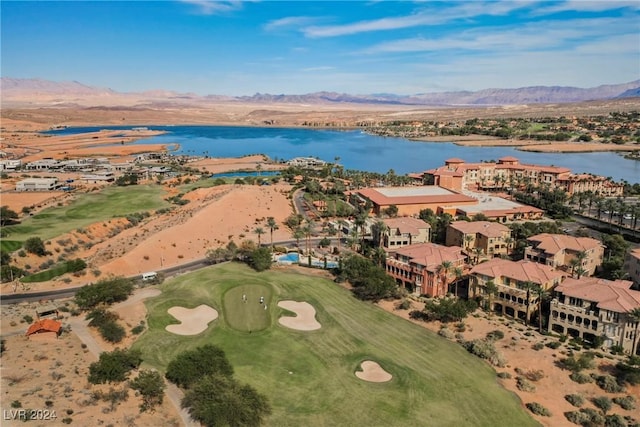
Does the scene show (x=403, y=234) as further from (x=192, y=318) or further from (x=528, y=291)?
(x=192, y=318)

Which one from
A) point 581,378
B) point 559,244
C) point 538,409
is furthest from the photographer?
point 559,244

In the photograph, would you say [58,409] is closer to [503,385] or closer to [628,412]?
[503,385]

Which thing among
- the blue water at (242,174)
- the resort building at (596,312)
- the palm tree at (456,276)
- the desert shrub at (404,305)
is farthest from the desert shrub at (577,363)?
the blue water at (242,174)

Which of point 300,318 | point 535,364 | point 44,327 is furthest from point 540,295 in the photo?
point 44,327

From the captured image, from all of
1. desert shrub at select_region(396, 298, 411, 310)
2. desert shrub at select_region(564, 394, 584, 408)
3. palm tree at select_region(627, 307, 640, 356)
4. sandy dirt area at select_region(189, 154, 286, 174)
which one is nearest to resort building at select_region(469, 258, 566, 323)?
desert shrub at select_region(396, 298, 411, 310)

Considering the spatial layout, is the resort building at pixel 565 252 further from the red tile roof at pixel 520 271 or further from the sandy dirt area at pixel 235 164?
the sandy dirt area at pixel 235 164

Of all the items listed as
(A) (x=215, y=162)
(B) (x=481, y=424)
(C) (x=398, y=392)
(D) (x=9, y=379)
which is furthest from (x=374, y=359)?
(A) (x=215, y=162)

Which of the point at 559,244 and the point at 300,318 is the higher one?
the point at 559,244
